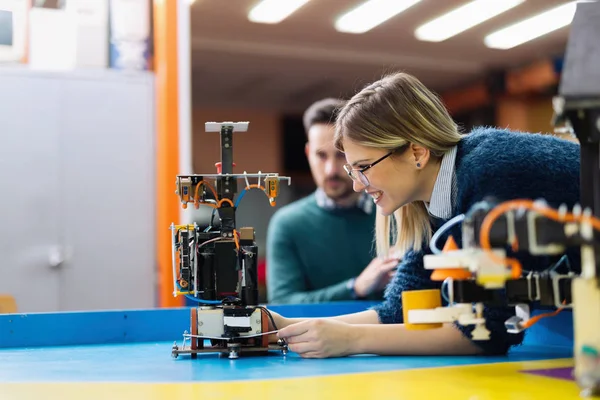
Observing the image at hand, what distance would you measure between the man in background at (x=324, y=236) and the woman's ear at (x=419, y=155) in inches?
50.2

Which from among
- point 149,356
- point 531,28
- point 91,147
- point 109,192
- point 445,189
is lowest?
point 149,356

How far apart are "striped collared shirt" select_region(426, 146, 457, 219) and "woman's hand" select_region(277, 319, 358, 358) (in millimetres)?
387

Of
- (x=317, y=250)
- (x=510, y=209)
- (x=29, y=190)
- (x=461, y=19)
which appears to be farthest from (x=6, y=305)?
(x=461, y=19)

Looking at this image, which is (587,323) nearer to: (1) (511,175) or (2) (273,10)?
(1) (511,175)

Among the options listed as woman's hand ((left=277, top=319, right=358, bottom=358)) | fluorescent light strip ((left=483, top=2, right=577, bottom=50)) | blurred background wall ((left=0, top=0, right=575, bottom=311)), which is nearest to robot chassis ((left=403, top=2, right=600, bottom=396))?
woman's hand ((left=277, top=319, right=358, bottom=358))

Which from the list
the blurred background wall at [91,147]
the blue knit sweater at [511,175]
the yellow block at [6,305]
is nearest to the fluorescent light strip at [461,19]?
the blurred background wall at [91,147]

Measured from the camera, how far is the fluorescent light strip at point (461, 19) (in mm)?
5730

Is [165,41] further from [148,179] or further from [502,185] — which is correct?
[502,185]

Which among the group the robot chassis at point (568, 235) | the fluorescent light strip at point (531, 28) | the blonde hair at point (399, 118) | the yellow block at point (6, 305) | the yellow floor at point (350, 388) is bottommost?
the yellow floor at point (350, 388)

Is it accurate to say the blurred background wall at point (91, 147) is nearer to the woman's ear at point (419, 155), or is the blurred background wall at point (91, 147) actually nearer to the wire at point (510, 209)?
the woman's ear at point (419, 155)

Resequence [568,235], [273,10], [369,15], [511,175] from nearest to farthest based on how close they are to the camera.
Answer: [568,235] → [511,175] → [273,10] → [369,15]

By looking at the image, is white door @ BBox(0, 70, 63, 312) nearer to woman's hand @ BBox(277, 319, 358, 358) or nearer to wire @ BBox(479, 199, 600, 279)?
woman's hand @ BBox(277, 319, 358, 358)

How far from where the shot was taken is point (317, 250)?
3203mm

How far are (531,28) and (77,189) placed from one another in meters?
4.39
